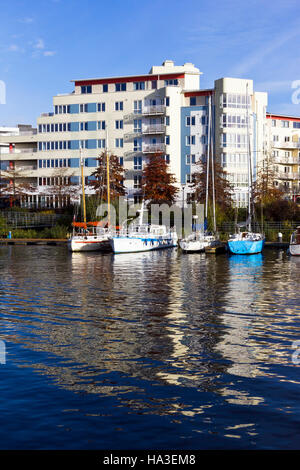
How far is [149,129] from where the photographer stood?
93.1 metres

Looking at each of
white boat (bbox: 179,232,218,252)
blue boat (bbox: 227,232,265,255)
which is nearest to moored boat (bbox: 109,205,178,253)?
white boat (bbox: 179,232,218,252)

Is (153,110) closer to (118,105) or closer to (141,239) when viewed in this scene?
(118,105)

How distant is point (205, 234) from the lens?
6144 cm

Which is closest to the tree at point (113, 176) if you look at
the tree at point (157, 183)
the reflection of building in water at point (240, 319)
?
the tree at point (157, 183)

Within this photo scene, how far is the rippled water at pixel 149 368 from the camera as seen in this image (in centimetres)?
1015

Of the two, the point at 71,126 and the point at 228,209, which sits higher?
the point at 71,126

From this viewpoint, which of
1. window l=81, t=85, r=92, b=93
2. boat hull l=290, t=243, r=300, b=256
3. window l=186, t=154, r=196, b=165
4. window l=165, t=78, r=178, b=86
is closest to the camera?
boat hull l=290, t=243, r=300, b=256

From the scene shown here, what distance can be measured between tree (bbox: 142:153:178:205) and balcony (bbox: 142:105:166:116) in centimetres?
1137

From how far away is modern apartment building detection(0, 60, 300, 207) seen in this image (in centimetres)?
Answer: 8844

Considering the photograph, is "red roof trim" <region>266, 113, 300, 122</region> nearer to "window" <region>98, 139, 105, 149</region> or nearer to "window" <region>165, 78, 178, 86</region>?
"window" <region>165, 78, 178, 86</region>
